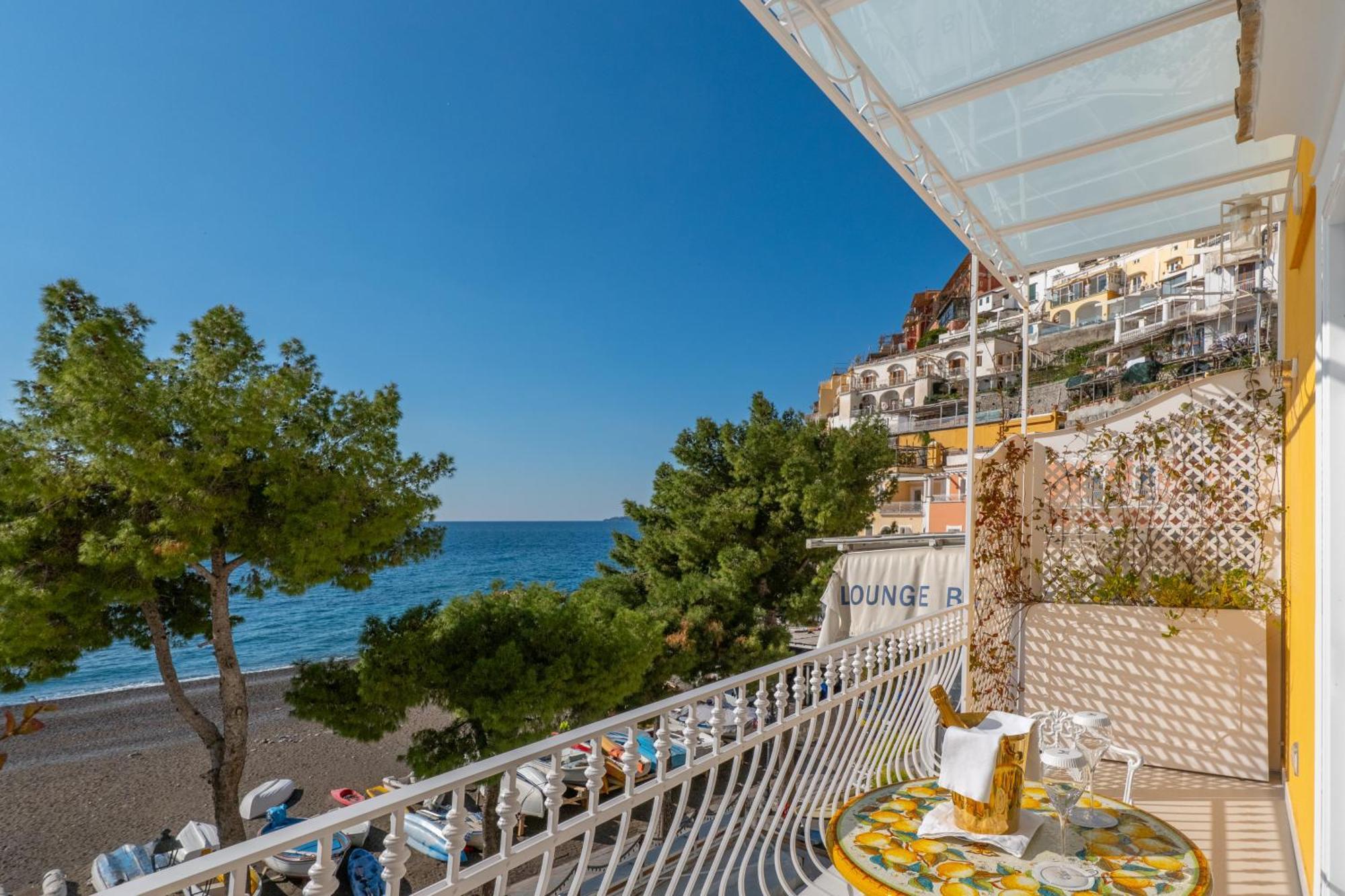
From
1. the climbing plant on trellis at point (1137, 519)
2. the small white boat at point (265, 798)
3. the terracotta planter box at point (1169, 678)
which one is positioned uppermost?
the climbing plant on trellis at point (1137, 519)

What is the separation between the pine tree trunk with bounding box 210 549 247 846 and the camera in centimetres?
974

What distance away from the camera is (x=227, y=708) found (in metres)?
10.0

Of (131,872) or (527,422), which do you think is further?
(527,422)

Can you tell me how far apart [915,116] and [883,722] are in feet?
9.19

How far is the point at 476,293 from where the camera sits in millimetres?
42469

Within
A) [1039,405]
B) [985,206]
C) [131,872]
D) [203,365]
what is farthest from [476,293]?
[985,206]

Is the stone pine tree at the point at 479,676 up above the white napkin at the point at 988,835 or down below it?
below

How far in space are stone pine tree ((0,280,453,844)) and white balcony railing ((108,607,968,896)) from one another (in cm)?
719

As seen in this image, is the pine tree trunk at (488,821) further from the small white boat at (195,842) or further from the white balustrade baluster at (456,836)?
the white balustrade baluster at (456,836)

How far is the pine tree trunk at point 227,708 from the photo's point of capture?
974 centimetres

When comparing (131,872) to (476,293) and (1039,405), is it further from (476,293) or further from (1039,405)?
(476,293)

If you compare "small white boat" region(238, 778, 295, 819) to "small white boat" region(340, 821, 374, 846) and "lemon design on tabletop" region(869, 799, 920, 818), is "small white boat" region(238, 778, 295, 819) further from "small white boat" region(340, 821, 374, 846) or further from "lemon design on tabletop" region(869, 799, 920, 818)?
"lemon design on tabletop" region(869, 799, 920, 818)

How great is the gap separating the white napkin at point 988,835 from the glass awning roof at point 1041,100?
8.10 ft

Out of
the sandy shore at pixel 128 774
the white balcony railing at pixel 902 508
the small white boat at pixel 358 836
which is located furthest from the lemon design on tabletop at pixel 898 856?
the white balcony railing at pixel 902 508
